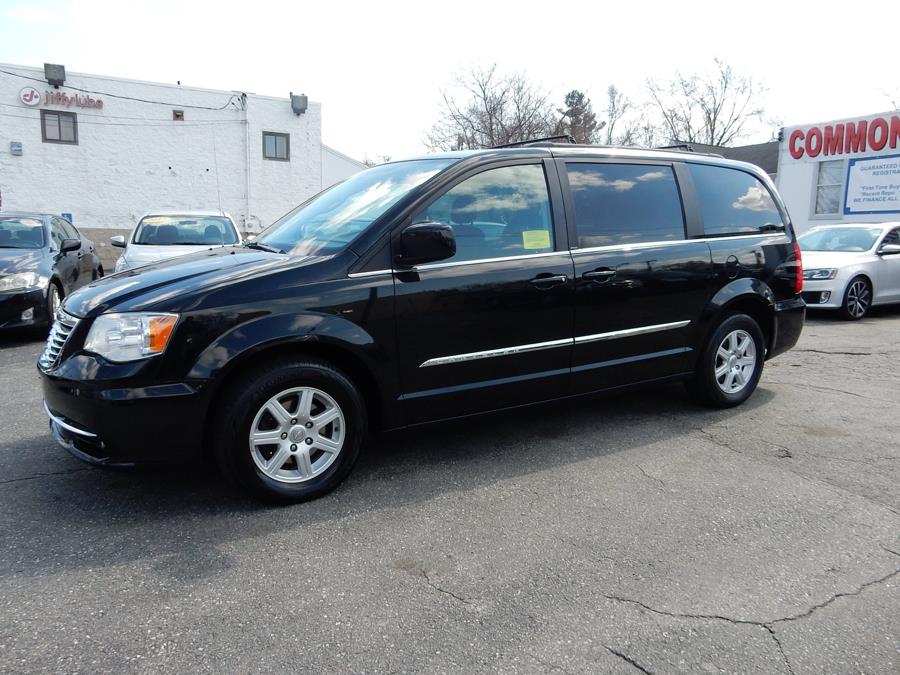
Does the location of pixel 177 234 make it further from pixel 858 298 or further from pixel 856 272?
pixel 858 298

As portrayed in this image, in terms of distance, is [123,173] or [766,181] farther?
[123,173]

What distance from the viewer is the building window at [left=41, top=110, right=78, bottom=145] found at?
928 inches

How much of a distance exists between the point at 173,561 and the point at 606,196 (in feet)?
11.0

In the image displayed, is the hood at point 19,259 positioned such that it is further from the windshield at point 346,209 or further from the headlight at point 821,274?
the headlight at point 821,274

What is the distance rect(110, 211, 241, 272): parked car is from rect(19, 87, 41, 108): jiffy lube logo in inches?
690

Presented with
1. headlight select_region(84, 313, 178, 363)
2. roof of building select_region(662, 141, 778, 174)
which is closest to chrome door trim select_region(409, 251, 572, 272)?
headlight select_region(84, 313, 178, 363)

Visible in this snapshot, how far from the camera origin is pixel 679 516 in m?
3.42

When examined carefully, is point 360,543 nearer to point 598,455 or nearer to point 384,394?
point 384,394

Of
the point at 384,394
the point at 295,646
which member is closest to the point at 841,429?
the point at 384,394

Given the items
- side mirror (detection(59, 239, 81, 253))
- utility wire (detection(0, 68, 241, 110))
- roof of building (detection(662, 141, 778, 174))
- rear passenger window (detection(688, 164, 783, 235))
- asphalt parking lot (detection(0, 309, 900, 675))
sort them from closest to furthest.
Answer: asphalt parking lot (detection(0, 309, 900, 675))
rear passenger window (detection(688, 164, 783, 235))
side mirror (detection(59, 239, 81, 253))
utility wire (detection(0, 68, 241, 110))
roof of building (detection(662, 141, 778, 174))

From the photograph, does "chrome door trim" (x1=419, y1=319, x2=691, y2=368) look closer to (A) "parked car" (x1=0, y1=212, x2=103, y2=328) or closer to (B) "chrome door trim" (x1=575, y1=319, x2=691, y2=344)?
(B) "chrome door trim" (x1=575, y1=319, x2=691, y2=344)

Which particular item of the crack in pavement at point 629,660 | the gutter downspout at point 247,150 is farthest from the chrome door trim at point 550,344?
the gutter downspout at point 247,150

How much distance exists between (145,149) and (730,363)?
24.9 meters

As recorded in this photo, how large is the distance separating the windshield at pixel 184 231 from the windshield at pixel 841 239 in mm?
9409
